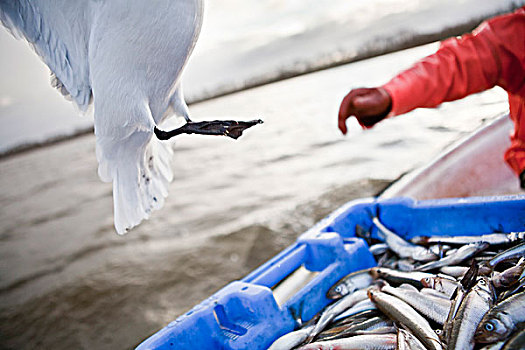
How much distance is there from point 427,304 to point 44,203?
8273 mm

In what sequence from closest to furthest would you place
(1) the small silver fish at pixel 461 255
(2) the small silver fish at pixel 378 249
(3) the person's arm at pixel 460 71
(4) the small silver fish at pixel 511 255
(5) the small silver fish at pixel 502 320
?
(5) the small silver fish at pixel 502 320 < (4) the small silver fish at pixel 511 255 < (1) the small silver fish at pixel 461 255 < (3) the person's arm at pixel 460 71 < (2) the small silver fish at pixel 378 249

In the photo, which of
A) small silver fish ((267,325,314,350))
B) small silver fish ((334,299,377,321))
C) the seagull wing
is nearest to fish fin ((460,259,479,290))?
small silver fish ((334,299,377,321))

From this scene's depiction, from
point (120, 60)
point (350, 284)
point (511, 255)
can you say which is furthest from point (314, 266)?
point (120, 60)

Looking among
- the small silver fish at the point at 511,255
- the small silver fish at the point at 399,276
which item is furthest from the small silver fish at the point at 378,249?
the small silver fish at the point at 511,255

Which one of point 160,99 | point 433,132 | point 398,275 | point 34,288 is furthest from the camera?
point 433,132

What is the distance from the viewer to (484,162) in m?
2.82

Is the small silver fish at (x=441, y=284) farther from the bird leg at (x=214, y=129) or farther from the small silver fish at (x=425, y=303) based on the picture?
the bird leg at (x=214, y=129)

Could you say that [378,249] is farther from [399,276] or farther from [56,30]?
[56,30]

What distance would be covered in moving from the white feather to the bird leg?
0.07 metres

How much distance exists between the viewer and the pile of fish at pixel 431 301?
1142 millimetres

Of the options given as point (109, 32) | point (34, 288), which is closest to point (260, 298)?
point (109, 32)

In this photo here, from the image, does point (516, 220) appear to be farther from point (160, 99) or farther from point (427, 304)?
point (160, 99)

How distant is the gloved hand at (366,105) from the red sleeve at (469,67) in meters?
0.05

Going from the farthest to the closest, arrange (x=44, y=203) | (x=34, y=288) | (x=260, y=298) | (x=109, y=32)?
(x=44, y=203), (x=34, y=288), (x=260, y=298), (x=109, y=32)
